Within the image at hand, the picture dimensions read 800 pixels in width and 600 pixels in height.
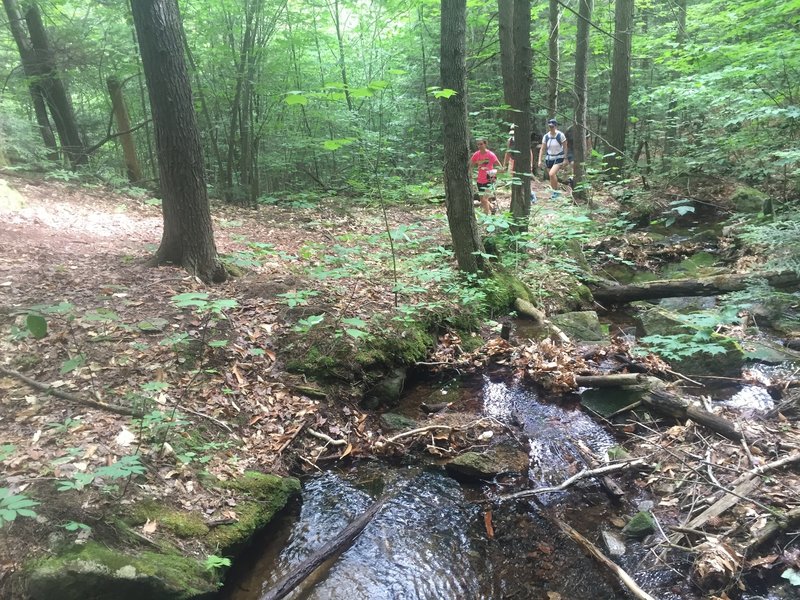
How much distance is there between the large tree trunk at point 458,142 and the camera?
21.9 ft

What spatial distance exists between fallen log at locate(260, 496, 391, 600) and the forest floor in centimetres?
66

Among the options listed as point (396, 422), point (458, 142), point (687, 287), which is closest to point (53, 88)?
point (458, 142)

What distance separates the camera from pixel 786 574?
315cm

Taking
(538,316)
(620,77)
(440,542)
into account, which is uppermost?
(620,77)

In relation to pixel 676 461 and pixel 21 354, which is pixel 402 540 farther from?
pixel 21 354

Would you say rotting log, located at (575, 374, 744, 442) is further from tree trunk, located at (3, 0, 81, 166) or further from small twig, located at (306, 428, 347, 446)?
tree trunk, located at (3, 0, 81, 166)

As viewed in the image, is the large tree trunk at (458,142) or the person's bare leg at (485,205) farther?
the person's bare leg at (485,205)

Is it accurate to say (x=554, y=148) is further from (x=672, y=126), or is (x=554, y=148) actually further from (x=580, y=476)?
(x=580, y=476)

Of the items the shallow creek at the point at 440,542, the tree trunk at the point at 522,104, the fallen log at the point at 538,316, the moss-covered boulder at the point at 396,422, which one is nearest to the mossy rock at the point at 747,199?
the tree trunk at the point at 522,104

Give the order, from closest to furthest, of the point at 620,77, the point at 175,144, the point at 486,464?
the point at 486,464 < the point at 175,144 < the point at 620,77

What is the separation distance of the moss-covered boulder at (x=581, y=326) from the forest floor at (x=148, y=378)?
1065 mm

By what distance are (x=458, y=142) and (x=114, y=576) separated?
6638 millimetres

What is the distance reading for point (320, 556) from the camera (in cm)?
365

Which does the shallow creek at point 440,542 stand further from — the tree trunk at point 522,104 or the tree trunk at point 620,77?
the tree trunk at point 620,77
